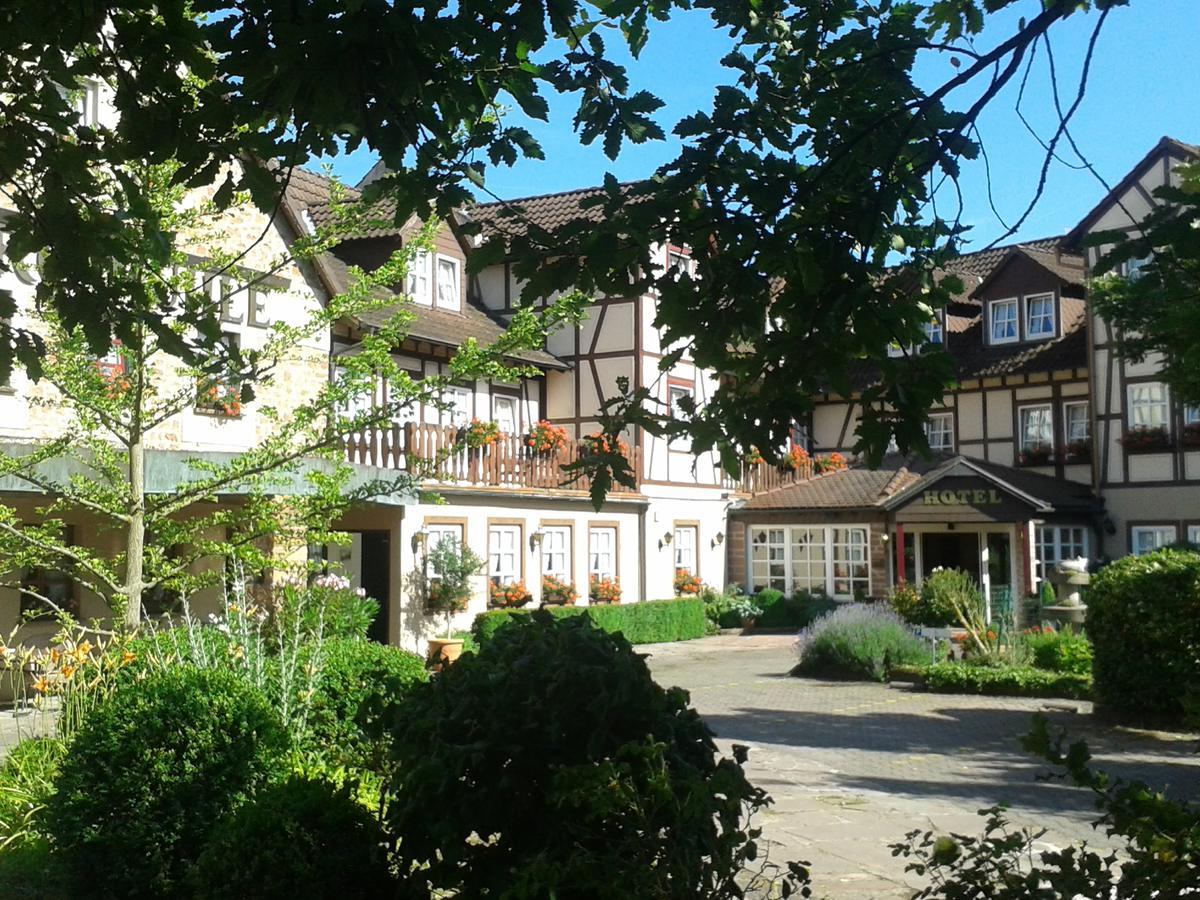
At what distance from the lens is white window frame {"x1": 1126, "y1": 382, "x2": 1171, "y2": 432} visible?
27078 millimetres

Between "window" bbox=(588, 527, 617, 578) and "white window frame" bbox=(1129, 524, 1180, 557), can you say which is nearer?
"window" bbox=(588, 527, 617, 578)

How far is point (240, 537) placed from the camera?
31.6ft

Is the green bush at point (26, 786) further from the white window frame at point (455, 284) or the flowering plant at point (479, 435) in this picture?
the white window frame at point (455, 284)

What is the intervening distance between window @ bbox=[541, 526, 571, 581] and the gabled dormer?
1322 cm

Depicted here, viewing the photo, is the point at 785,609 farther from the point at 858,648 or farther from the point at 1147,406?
the point at 858,648

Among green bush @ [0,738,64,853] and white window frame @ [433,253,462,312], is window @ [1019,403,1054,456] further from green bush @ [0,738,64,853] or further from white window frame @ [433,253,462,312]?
green bush @ [0,738,64,853]

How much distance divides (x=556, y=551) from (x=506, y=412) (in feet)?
10.8

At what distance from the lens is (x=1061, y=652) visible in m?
16.5

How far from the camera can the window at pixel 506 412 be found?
81.7 ft

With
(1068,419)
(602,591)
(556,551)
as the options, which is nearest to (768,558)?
(602,591)

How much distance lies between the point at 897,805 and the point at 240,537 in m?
5.43

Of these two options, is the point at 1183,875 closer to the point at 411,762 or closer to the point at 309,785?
the point at 411,762

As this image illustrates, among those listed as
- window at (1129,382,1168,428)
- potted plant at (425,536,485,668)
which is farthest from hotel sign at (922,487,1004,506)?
potted plant at (425,536,485,668)

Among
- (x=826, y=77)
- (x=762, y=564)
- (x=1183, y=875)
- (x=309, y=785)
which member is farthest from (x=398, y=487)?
(x=762, y=564)
